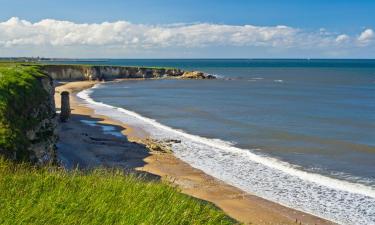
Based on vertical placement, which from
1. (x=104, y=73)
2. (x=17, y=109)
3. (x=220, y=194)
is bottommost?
(x=104, y=73)

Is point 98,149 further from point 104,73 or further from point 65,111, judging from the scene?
point 104,73

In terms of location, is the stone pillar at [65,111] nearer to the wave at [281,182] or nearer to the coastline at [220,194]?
the coastline at [220,194]

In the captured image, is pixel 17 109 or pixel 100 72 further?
pixel 100 72

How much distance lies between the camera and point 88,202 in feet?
31.6

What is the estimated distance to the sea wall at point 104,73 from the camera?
115m

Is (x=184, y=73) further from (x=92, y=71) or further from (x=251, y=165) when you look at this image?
(x=251, y=165)

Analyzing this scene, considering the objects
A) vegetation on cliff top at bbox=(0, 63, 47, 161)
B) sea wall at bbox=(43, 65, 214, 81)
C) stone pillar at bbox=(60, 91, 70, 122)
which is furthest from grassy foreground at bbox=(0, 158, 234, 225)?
sea wall at bbox=(43, 65, 214, 81)

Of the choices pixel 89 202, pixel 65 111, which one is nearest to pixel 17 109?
pixel 89 202

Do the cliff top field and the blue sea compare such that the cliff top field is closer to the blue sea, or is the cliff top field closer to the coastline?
the coastline

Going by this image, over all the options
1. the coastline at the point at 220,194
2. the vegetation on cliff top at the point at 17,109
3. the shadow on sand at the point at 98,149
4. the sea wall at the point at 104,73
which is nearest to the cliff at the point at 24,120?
the vegetation on cliff top at the point at 17,109

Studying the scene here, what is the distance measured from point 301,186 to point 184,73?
424 ft

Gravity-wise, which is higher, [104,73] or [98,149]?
[98,149]

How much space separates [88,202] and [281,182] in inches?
623

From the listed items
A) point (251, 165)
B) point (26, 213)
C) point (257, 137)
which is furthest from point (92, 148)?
point (26, 213)
